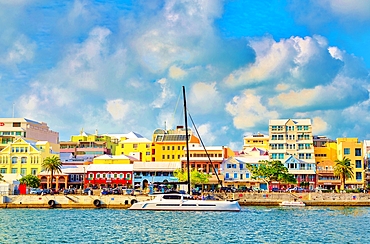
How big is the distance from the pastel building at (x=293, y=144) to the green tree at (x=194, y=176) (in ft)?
60.0

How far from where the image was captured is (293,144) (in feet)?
440

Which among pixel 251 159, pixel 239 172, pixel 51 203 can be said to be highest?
pixel 251 159

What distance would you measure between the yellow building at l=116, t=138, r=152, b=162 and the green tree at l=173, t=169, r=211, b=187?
2676 centimetres

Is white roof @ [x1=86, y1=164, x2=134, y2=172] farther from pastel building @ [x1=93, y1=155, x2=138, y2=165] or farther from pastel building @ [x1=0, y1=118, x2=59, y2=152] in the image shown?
pastel building @ [x1=0, y1=118, x2=59, y2=152]

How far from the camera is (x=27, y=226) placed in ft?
215

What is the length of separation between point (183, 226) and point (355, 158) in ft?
243

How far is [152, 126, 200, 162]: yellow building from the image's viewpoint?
149 metres

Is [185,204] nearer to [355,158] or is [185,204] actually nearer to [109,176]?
[109,176]

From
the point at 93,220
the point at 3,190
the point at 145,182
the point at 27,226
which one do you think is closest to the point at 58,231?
the point at 27,226

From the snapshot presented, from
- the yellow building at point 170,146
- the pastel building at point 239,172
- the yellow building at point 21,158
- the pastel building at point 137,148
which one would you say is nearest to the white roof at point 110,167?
the yellow building at point 21,158

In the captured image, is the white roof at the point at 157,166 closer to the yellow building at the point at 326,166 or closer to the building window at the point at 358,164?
the yellow building at the point at 326,166

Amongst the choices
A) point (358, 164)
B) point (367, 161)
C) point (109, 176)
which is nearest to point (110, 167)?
point (109, 176)

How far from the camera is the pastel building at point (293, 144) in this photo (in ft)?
424

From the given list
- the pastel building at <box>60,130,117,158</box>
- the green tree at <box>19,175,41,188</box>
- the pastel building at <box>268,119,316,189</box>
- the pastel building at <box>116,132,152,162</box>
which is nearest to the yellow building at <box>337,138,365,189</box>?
the pastel building at <box>268,119,316,189</box>
